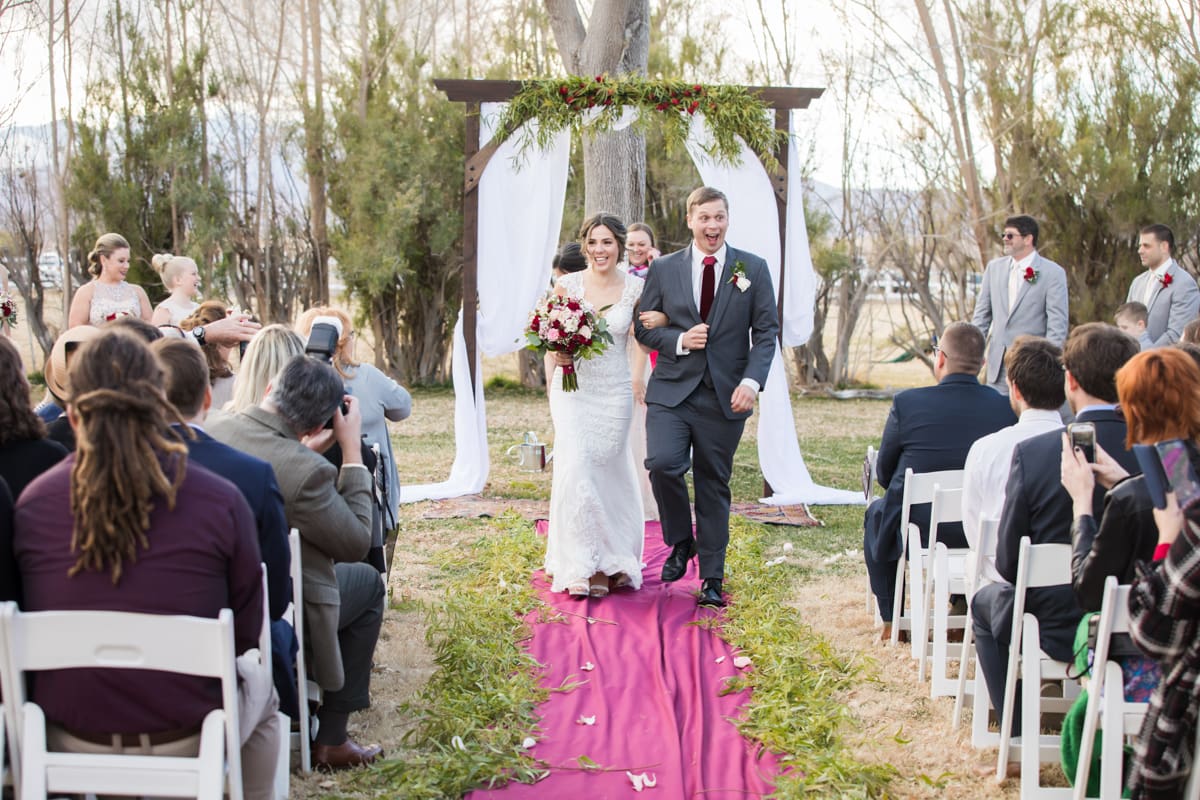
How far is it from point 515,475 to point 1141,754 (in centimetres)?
673

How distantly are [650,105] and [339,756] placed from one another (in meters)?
5.41

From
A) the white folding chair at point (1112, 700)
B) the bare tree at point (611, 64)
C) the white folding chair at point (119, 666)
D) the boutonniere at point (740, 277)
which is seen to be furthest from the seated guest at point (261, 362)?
the bare tree at point (611, 64)

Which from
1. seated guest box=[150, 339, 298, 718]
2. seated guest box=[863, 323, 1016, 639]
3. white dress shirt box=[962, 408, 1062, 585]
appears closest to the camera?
seated guest box=[150, 339, 298, 718]

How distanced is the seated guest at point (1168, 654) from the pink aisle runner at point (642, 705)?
1.24 metres

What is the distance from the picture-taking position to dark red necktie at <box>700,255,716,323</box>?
219 inches

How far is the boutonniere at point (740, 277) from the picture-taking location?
17.9ft

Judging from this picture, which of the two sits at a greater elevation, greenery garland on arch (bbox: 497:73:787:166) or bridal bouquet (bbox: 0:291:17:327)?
greenery garland on arch (bbox: 497:73:787:166)

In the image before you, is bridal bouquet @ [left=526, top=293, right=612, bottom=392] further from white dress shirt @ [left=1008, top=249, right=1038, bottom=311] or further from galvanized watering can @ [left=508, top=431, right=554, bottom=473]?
white dress shirt @ [left=1008, top=249, right=1038, bottom=311]

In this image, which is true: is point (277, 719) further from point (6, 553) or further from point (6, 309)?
point (6, 309)

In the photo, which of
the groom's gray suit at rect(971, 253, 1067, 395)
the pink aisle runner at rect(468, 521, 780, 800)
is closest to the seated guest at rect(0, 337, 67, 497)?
the pink aisle runner at rect(468, 521, 780, 800)

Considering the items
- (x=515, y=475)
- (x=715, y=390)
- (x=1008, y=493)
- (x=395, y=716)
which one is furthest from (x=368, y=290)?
(x=1008, y=493)

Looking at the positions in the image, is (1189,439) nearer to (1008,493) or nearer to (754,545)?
(1008,493)

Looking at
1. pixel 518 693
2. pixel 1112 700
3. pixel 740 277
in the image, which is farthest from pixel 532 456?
pixel 1112 700

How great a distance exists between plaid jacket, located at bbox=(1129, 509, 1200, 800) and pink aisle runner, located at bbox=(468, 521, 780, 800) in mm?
1235
